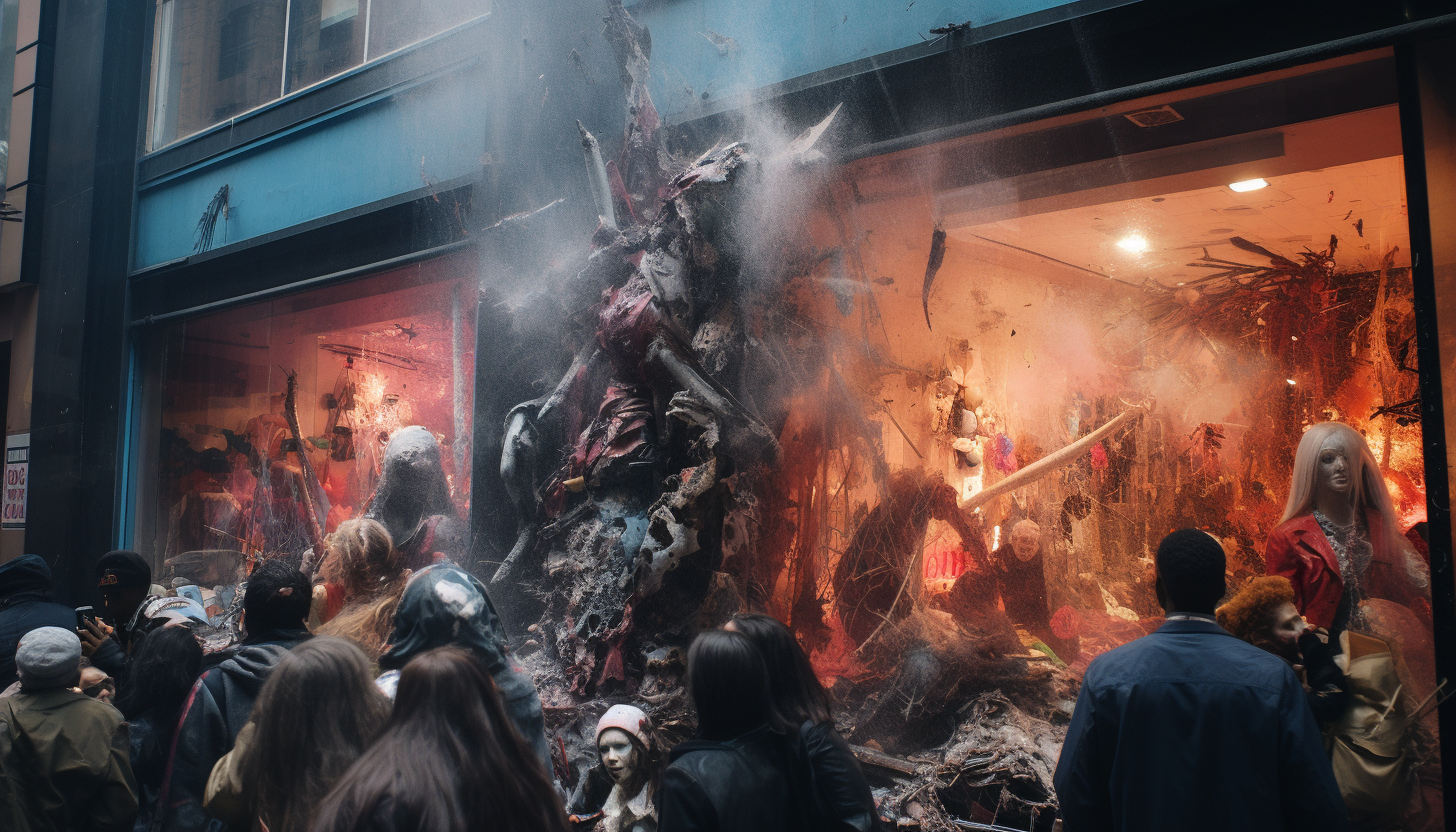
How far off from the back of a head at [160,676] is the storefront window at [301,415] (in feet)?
8.67

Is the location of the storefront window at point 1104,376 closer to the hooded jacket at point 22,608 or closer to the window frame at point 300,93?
the hooded jacket at point 22,608

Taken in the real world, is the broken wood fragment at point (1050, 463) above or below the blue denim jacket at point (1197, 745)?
above

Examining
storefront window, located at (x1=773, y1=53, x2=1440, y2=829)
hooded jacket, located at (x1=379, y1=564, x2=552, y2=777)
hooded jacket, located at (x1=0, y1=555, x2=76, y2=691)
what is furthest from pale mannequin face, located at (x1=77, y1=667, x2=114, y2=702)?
storefront window, located at (x1=773, y1=53, x2=1440, y2=829)

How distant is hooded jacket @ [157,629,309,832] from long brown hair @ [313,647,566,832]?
1.26 m

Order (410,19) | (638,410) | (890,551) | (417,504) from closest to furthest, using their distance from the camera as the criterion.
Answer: (890,551)
(638,410)
(417,504)
(410,19)

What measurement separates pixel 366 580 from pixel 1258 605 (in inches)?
160

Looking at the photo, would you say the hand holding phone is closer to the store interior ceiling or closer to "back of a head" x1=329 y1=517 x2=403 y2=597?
"back of a head" x1=329 y1=517 x2=403 y2=597

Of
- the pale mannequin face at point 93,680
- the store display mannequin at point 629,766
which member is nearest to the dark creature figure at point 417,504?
the pale mannequin face at point 93,680

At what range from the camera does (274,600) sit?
3045 millimetres

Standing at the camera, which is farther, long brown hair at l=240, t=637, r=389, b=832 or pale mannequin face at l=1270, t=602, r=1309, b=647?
pale mannequin face at l=1270, t=602, r=1309, b=647

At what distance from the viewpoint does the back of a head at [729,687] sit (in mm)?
2262

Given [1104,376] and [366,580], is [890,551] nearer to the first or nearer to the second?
[1104,376]

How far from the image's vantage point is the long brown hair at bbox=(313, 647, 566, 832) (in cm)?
172

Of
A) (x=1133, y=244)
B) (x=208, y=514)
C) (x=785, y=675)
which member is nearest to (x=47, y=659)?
(x=785, y=675)
